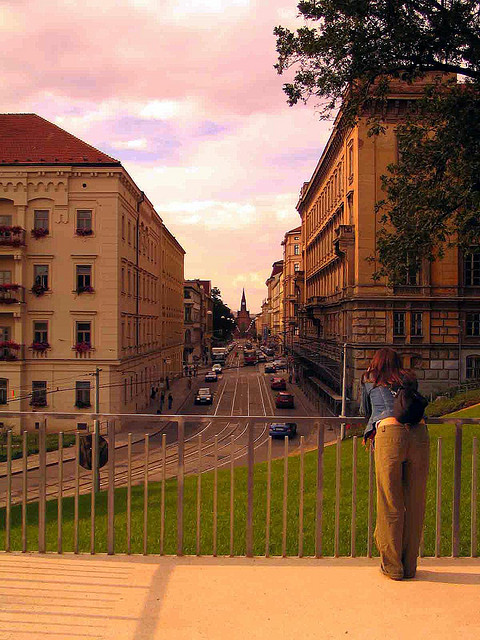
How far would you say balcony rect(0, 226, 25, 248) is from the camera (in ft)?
109

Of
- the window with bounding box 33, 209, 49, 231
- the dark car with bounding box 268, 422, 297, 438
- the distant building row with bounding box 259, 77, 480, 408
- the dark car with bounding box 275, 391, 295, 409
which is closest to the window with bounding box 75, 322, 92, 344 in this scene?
the window with bounding box 33, 209, 49, 231

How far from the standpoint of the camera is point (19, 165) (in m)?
33.4

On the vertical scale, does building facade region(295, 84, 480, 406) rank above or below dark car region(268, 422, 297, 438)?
above

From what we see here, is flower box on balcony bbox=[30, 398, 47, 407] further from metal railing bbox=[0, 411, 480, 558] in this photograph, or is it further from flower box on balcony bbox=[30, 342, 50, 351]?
metal railing bbox=[0, 411, 480, 558]

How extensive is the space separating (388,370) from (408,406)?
1.04 ft

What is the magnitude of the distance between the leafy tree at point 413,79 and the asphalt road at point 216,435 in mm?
5531

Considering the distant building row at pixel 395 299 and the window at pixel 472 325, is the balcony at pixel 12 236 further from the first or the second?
the window at pixel 472 325

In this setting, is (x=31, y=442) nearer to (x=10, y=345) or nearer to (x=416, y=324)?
(x=10, y=345)

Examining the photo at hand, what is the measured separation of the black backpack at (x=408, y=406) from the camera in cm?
449

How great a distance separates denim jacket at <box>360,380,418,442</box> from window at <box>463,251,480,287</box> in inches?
1307

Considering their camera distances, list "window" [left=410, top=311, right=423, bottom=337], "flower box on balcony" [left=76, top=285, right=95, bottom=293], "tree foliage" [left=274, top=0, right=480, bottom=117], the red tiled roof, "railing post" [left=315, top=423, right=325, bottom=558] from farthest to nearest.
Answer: "window" [left=410, top=311, right=423, bottom=337] < the red tiled roof < "flower box on balcony" [left=76, top=285, right=95, bottom=293] < "tree foliage" [left=274, top=0, right=480, bottom=117] < "railing post" [left=315, top=423, right=325, bottom=558]

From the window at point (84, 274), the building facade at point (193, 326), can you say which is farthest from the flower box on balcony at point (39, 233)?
the building facade at point (193, 326)

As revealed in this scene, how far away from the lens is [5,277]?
3397 cm

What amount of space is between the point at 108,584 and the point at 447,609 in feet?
8.19
